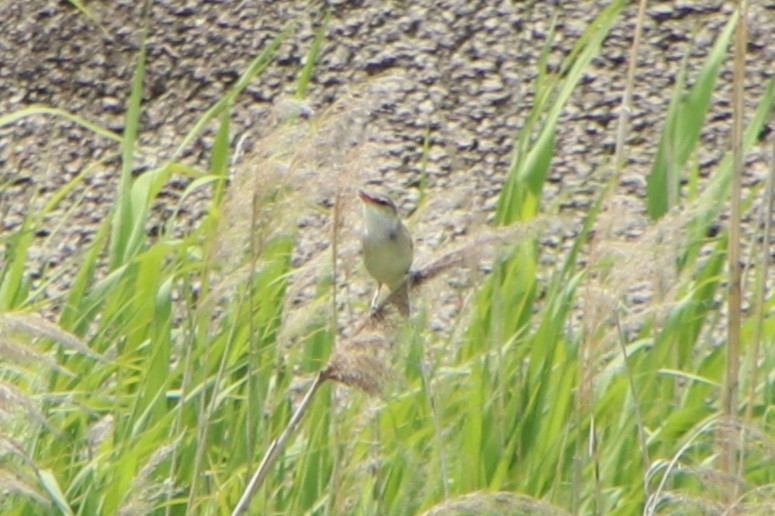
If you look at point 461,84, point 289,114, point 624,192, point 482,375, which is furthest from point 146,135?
point 289,114

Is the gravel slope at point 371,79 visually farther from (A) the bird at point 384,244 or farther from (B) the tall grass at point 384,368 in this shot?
(A) the bird at point 384,244

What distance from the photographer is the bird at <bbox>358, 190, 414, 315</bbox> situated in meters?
2.39

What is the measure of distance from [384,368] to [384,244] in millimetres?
872

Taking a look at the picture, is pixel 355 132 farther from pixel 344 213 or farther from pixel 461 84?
pixel 461 84

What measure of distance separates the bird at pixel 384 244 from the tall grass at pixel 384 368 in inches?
3.7

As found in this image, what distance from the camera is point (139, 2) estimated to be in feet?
12.7

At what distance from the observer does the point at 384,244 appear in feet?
7.97

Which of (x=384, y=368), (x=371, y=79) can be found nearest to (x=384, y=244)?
(x=384, y=368)

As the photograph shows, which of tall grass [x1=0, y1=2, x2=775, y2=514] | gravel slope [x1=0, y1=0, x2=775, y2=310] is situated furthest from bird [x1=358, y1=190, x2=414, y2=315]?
gravel slope [x1=0, y1=0, x2=775, y2=310]

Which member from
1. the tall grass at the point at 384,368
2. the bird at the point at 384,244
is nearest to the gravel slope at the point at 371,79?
the tall grass at the point at 384,368

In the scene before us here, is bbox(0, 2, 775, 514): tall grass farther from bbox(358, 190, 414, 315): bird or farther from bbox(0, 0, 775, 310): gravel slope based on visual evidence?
bbox(0, 0, 775, 310): gravel slope

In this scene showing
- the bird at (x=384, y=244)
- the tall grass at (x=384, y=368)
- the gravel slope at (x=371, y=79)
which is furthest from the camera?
the gravel slope at (x=371, y=79)

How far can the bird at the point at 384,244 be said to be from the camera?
2.39 metres

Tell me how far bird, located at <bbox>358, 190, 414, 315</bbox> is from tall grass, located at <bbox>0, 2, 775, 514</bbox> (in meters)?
0.09
